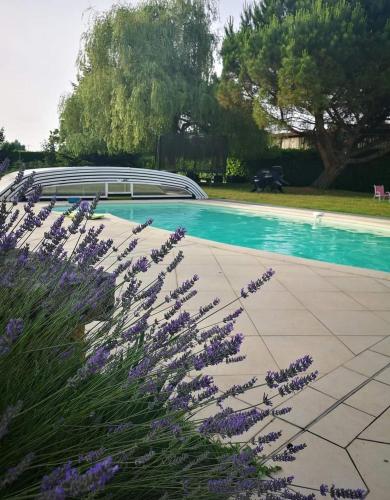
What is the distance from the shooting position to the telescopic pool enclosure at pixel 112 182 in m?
14.2

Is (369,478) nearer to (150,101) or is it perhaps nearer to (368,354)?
(368,354)

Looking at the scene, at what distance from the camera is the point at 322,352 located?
2965 mm

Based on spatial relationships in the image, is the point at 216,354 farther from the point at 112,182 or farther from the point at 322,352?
the point at 112,182

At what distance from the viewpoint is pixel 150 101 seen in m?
18.9

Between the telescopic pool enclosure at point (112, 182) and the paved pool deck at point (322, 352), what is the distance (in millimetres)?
9921

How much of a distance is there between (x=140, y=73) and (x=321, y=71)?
8288mm

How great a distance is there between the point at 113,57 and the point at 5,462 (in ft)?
70.3

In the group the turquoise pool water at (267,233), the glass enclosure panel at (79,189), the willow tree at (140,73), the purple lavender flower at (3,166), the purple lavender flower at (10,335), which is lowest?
the turquoise pool water at (267,233)

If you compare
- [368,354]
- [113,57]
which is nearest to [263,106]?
[113,57]

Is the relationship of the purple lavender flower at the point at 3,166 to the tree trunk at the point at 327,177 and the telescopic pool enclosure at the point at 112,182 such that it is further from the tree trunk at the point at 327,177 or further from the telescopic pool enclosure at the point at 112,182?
the tree trunk at the point at 327,177

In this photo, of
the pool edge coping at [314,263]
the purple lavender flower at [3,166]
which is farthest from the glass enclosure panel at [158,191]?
the purple lavender flower at [3,166]

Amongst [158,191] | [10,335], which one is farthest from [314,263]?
[158,191]

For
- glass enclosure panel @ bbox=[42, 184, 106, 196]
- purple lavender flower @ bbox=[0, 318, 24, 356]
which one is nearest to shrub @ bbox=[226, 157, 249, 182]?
glass enclosure panel @ bbox=[42, 184, 106, 196]

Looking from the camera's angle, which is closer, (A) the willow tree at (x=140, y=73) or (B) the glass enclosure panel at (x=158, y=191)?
(B) the glass enclosure panel at (x=158, y=191)
